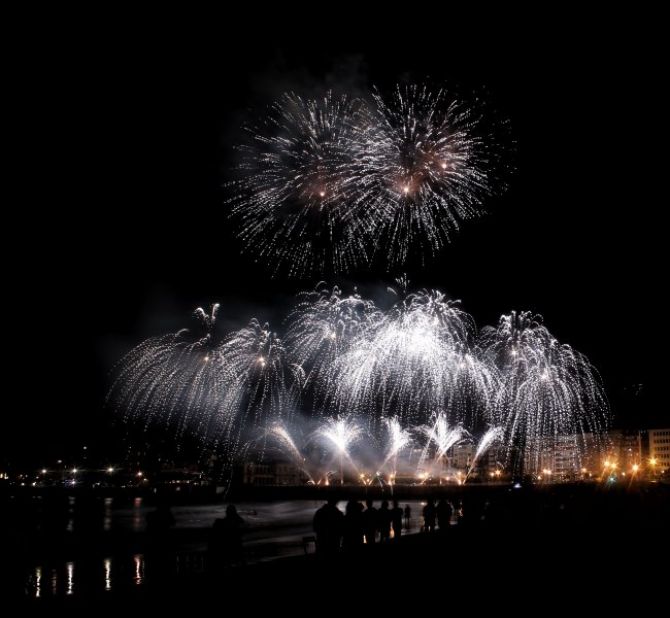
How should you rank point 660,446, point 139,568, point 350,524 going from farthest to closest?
point 660,446 < point 139,568 < point 350,524

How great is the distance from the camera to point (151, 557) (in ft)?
44.0

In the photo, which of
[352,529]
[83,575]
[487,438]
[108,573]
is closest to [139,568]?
[108,573]

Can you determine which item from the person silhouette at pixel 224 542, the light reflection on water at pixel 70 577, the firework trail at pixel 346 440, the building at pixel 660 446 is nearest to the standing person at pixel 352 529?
the person silhouette at pixel 224 542

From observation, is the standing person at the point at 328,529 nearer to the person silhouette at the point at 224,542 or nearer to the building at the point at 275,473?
the person silhouette at the point at 224,542

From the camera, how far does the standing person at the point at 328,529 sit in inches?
475

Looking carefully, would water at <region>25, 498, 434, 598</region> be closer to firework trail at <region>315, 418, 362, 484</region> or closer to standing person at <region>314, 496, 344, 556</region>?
standing person at <region>314, 496, 344, 556</region>

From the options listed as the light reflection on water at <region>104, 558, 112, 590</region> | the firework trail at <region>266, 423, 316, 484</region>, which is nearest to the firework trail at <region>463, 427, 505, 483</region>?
the firework trail at <region>266, 423, 316, 484</region>

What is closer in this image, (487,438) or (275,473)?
(487,438)

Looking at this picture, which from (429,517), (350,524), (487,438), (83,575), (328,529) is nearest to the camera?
(328,529)

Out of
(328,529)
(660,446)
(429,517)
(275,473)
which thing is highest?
(328,529)

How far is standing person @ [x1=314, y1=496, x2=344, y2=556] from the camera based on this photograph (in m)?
12.1

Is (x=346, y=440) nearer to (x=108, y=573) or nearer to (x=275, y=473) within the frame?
(x=275, y=473)

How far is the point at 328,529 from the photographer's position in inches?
476

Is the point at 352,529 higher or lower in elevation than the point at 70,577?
higher
